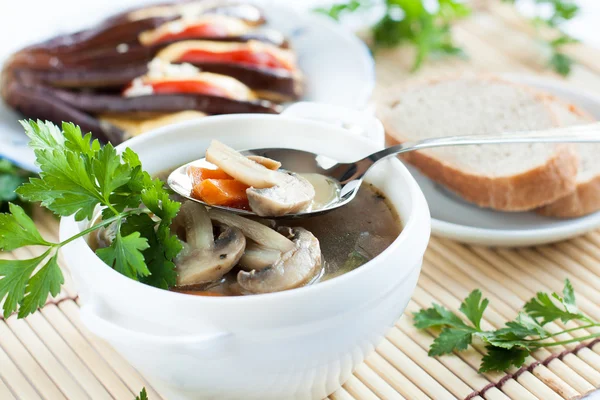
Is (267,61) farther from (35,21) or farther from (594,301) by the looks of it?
(594,301)

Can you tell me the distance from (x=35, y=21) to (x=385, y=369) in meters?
2.49

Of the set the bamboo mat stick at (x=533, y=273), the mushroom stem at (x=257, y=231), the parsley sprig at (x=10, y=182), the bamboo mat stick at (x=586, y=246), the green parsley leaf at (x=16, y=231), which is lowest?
the bamboo mat stick at (x=586, y=246)

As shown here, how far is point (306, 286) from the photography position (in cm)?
148

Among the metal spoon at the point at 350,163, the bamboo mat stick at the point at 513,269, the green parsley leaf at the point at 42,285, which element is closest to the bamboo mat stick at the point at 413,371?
the bamboo mat stick at the point at 513,269

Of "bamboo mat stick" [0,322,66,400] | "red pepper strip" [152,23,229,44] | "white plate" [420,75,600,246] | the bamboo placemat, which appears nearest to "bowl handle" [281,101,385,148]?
"white plate" [420,75,600,246]

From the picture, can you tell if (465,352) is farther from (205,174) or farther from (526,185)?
(205,174)

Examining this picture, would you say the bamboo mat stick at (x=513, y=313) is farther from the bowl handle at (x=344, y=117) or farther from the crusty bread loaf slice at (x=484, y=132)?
the bowl handle at (x=344, y=117)

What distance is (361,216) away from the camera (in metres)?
1.87

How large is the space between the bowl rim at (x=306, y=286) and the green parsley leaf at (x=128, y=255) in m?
0.03

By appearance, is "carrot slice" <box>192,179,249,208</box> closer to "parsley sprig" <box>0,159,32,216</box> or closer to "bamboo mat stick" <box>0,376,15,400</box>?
"bamboo mat stick" <box>0,376,15,400</box>

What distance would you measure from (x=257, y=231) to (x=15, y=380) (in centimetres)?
84

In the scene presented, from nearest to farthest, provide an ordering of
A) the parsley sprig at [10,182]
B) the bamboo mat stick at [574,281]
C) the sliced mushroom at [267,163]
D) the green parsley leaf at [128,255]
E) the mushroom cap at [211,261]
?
the green parsley leaf at [128,255] → the mushroom cap at [211,261] → the sliced mushroom at [267,163] → the bamboo mat stick at [574,281] → the parsley sprig at [10,182]

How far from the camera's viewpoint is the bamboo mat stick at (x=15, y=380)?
6.31 feet

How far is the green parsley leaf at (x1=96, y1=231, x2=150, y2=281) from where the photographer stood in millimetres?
1515
